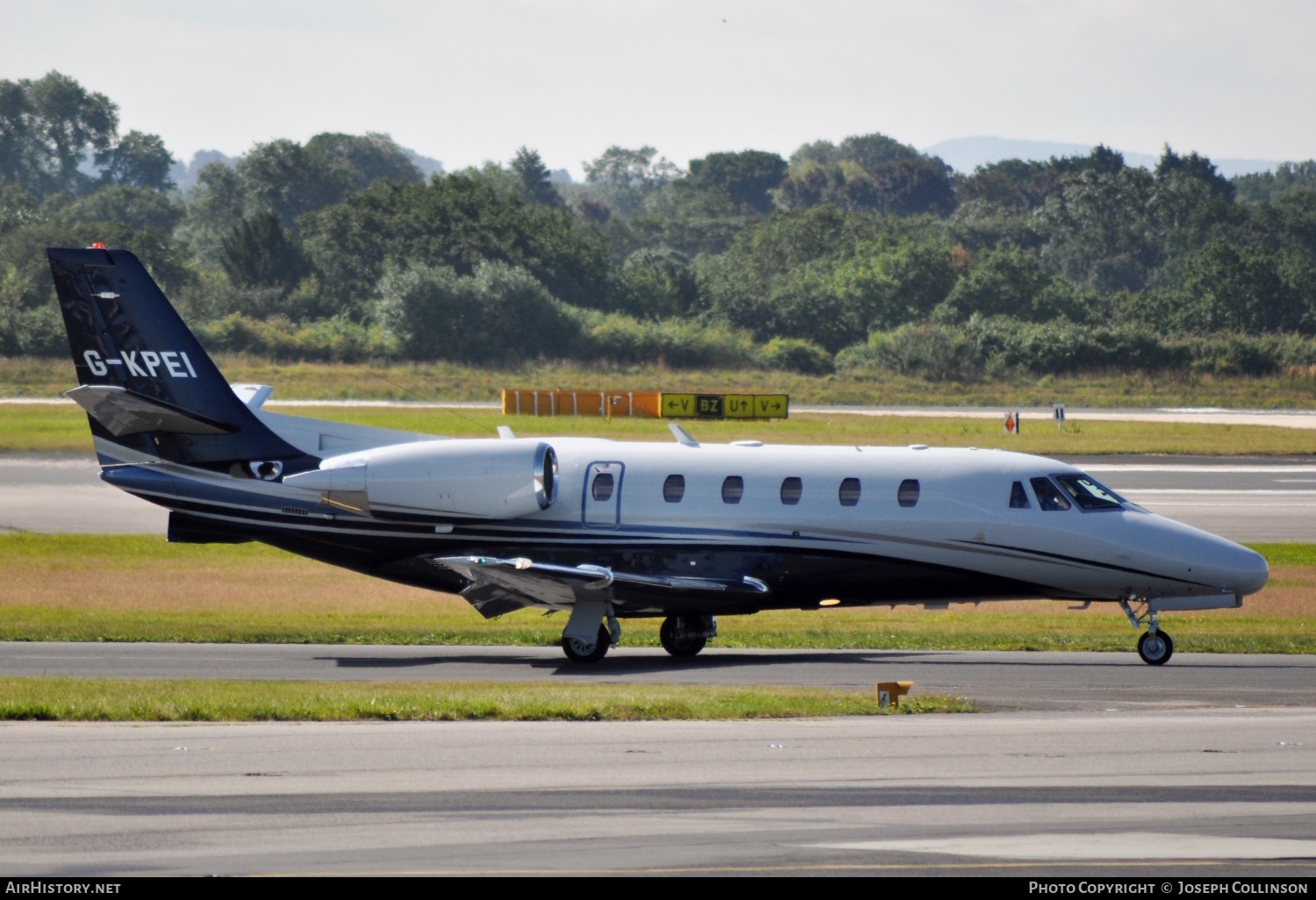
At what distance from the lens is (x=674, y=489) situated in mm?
23094

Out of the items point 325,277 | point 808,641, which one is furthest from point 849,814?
point 325,277

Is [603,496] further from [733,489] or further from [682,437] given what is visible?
[682,437]

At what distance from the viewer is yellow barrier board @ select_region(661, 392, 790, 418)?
72.0m

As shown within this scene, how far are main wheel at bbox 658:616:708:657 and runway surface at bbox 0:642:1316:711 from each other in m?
0.21

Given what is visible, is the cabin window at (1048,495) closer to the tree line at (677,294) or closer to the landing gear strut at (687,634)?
the landing gear strut at (687,634)

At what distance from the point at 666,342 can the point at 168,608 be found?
7307 centimetres

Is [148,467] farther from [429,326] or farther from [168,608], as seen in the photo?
[429,326]

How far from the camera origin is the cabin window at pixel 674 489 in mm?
23031

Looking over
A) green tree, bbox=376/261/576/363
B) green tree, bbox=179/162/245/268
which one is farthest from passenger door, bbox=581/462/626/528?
green tree, bbox=179/162/245/268

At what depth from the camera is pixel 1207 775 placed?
1348cm

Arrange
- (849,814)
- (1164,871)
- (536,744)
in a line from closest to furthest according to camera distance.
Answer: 1. (1164,871)
2. (849,814)
3. (536,744)

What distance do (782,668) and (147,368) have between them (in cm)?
1125

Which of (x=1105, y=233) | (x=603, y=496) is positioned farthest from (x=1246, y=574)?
(x=1105, y=233)

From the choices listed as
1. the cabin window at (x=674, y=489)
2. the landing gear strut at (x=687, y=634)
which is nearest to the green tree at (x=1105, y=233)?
the landing gear strut at (x=687, y=634)
